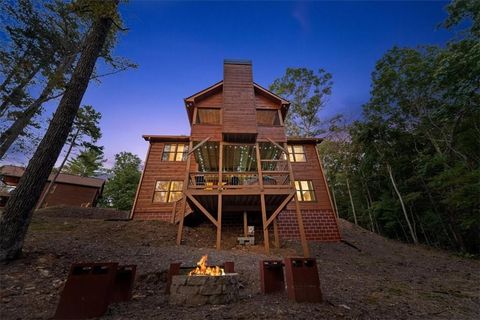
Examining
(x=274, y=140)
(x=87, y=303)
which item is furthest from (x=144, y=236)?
(x=274, y=140)

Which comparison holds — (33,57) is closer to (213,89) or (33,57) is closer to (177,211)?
(213,89)

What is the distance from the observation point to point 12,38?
9.23 m

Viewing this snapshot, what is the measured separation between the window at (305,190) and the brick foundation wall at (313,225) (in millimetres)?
973

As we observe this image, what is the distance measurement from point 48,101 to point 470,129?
999 inches

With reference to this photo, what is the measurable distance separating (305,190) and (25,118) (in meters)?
17.5

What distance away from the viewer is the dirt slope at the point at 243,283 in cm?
319

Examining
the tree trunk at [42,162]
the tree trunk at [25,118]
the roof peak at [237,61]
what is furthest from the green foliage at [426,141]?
the tree trunk at [25,118]

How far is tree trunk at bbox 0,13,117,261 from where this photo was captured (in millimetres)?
4574

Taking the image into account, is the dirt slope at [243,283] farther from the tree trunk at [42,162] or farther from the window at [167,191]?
the window at [167,191]

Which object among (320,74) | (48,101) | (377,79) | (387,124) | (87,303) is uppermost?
(320,74)

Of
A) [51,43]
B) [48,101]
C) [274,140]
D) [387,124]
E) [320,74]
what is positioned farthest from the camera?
[320,74]

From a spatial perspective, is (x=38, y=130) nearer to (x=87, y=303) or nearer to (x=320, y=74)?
(x=87, y=303)

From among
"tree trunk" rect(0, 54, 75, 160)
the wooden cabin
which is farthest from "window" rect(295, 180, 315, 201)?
"tree trunk" rect(0, 54, 75, 160)

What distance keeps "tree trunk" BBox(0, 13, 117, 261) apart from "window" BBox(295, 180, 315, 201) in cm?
1314
